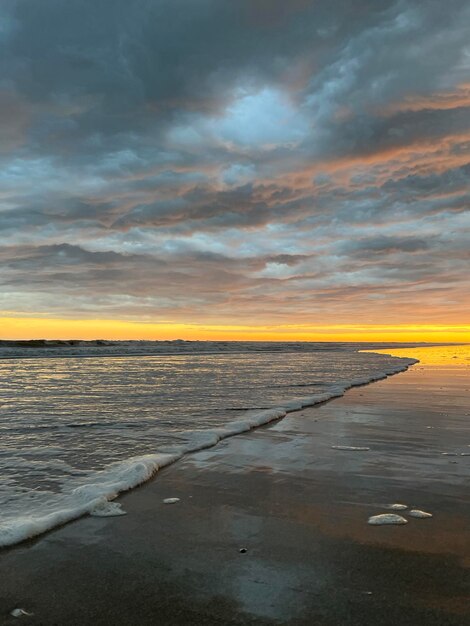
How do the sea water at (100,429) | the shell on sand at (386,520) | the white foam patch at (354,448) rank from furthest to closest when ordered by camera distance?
the white foam patch at (354,448) < the sea water at (100,429) < the shell on sand at (386,520)

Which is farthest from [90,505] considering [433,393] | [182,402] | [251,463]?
[433,393]

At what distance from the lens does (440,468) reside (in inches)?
249

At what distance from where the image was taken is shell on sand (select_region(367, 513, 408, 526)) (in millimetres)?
4438

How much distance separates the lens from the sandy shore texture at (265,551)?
299 centimetres

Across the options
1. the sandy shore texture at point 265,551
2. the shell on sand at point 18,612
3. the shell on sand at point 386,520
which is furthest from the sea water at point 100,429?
the shell on sand at point 386,520

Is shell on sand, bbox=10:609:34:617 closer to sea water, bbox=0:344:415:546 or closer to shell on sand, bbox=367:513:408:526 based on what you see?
sea water, bbox=0:344:415:546

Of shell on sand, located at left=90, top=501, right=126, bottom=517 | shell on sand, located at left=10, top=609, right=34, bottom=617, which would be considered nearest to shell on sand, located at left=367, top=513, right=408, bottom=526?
shell on sand, located at left=90, top=501, right=126, bottom=517

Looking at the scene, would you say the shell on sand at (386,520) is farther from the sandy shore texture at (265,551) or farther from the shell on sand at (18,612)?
the shell on sand at (18,612)

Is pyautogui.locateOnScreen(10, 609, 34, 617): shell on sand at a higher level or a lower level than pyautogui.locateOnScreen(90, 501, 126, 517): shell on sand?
higher

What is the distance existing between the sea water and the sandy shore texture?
1.35 ft

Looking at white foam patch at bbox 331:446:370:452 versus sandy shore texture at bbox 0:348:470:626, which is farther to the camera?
white foam patch at bbox 331:446:370:452

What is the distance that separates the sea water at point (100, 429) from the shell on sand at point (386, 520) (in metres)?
2.76

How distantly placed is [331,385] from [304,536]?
12.9 meters

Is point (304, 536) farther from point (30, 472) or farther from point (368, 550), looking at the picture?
point (30, 472)
